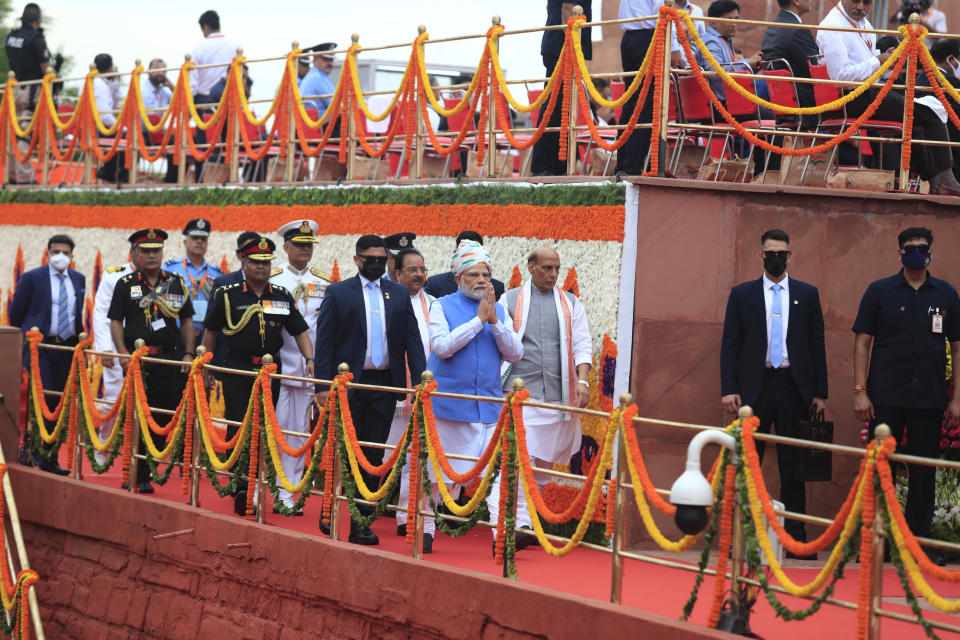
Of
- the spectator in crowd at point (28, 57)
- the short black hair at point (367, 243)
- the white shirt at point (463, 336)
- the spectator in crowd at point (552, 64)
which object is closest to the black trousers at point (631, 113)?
the spectator in crowd at point (552, 64)

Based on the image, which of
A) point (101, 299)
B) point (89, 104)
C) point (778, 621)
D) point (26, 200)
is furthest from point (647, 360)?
point (26, 200)

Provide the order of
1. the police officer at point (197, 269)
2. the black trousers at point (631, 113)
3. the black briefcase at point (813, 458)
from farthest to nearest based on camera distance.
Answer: the police officer at point (197, 269), the black trousers at point (631, 113), the black briefcase at point (813, 458)

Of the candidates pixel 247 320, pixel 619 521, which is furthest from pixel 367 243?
pixel 619 521

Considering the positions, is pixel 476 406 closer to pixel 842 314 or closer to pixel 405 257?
pixel 405 257

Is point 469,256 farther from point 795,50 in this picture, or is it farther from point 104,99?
point 104,99

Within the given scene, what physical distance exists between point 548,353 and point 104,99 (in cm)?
941

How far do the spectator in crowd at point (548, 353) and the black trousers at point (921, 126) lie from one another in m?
2.77

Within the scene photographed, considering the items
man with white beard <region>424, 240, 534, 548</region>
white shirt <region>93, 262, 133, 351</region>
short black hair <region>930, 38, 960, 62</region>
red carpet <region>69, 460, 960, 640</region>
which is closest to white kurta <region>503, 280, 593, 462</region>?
man with white beard <region>424, 240, 534, 548</region>

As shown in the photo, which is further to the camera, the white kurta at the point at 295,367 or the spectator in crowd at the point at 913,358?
the white kurta at the point at 295,367

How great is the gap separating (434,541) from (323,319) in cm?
157

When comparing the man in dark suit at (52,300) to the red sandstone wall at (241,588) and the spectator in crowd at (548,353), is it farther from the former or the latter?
the spectator in crowd at (548,353)

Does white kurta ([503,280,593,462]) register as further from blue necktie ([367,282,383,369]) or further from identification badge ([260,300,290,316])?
identification badge ([260,300,290,316])

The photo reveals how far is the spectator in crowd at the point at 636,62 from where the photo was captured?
991cm

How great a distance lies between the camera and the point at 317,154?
13.1m
